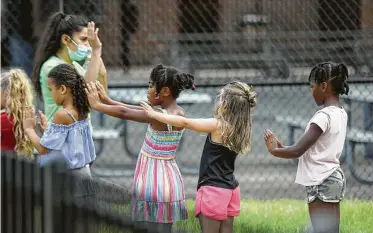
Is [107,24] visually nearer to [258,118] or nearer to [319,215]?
[258,118]

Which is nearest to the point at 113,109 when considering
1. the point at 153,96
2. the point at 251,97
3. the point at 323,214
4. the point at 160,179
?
the point at 153,96

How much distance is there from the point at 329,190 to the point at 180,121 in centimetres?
101

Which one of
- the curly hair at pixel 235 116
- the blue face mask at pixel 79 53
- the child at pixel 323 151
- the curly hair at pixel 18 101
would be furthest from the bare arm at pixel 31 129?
the child at pixel 323 151

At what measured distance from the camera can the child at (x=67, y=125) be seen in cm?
621

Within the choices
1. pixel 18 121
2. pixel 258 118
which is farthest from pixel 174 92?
pixel 258 118

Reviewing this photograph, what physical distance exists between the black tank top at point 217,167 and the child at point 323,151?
27 cm

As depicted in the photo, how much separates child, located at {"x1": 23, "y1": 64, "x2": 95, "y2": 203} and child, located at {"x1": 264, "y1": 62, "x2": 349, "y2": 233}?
1.15m

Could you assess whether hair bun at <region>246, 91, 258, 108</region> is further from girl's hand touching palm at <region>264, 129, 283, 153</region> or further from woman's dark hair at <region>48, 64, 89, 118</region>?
woman's dark hair at <region>48, 64, 89, 118</region>

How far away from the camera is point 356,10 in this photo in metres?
9.80

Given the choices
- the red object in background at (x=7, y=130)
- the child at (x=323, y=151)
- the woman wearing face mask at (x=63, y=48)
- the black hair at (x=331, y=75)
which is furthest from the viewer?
the woman wearing face mask at (x=63, y=48)

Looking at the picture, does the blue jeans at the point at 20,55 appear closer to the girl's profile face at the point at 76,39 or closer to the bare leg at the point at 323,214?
the girl's profile face at the point at 76,39

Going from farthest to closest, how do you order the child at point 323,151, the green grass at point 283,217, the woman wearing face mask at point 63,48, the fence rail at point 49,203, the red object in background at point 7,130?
the green grass at point 283,217, the woman wearing face mask at point 63,48, the red object in background at point 7,130, the child at point 323,151, the fence rail at point 49,203

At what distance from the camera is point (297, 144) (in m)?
6.06

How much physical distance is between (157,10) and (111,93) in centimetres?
104
